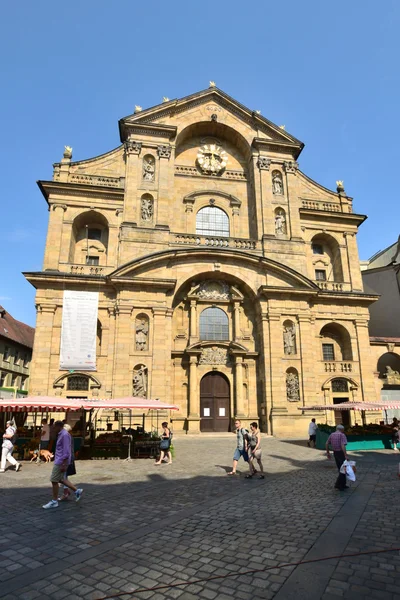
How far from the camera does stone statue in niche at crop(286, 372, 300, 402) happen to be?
24.6 metres

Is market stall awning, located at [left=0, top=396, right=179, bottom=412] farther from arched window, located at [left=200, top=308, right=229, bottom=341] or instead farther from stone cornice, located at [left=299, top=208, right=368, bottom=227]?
stone cornice, located at [left=299, top=208, right=368, bottom=227]

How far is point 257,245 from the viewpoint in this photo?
1082 inches

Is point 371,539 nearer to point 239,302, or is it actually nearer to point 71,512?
point 71,512

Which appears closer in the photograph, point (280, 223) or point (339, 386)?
point (339, 386)

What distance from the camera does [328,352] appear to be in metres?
28.6

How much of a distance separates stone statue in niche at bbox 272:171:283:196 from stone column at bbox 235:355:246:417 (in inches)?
520

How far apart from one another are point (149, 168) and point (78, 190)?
17.4 feet

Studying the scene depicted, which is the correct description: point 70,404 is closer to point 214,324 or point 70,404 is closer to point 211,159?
point 214,324

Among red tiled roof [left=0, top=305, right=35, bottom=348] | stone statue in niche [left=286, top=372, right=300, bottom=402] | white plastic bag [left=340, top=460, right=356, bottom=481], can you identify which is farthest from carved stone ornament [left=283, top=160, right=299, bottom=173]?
red tiled roof [left=0, top=305, right=35, bottom=348]

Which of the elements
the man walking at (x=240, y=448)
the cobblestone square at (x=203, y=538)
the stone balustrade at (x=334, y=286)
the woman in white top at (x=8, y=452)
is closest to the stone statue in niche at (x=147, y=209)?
the stone balustrade at (x=334, y=286)

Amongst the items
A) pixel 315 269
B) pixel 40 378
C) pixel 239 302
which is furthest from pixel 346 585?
pixel 315 269

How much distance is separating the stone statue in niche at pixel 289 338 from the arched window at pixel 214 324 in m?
3.92

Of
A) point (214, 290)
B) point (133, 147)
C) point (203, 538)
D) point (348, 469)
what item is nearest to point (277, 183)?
point (214, 290)

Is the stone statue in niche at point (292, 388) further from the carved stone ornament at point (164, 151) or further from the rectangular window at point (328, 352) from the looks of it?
the carved stone ornament at point (164, 151)
